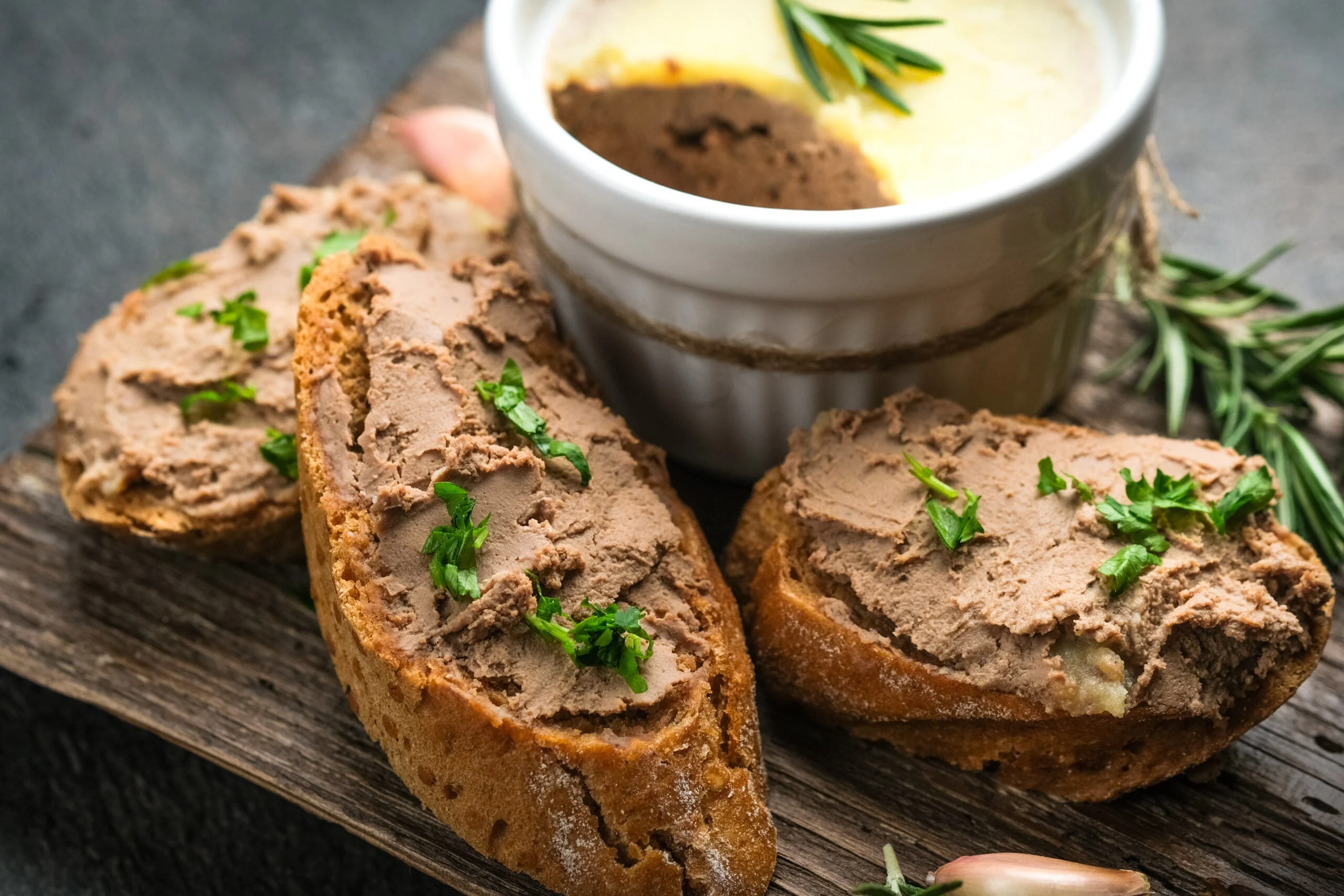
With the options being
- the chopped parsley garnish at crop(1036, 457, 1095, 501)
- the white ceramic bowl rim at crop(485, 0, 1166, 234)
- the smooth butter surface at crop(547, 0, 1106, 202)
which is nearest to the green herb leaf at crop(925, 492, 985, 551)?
the chopped parsley garnish at crop(1036, 457, 1095, 501)

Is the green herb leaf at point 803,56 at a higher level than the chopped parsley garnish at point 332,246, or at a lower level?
higher

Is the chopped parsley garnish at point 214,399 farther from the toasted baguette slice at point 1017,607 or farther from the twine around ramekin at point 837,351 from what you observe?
→ the toasted baguette slice at point 1017,607

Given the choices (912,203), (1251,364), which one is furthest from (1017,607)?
(1251,364)

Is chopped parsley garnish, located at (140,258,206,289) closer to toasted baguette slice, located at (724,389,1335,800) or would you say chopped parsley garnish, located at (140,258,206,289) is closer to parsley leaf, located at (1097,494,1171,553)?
toasted baguette slice, located at (724,389,1335,800)

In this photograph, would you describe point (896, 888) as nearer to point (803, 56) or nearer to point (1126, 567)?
point (1126, 567)

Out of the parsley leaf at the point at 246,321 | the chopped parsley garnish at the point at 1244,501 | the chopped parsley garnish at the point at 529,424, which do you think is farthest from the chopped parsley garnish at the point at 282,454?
the chopped parsley garnish at the point at 1244,501

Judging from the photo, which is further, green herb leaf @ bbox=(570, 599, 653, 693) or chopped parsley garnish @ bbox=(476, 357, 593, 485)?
chopped parsley garnish @ bbox=(476, 357, 593, 485)
